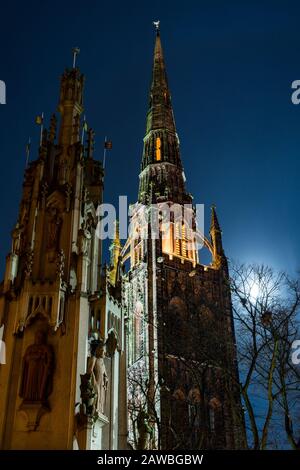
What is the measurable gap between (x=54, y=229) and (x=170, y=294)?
43.9 m

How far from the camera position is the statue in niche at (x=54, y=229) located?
44.8 feet

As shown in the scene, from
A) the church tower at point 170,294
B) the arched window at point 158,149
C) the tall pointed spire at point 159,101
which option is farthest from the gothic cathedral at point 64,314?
the tall pointed spire at point 159,101

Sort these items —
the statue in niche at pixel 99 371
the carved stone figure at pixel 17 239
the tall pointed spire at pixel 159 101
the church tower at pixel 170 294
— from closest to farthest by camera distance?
1. the statue in niche at pixel 99 371
2. the carved stone figure at pixel 17 239
3. the church tower at pixel 170 294
4. the tall pointed spire at pixel 159 101

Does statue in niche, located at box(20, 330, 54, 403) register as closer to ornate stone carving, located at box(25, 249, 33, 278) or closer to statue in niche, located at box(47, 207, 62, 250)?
ornate stone carving, located at box(25, 249, 33, 278)

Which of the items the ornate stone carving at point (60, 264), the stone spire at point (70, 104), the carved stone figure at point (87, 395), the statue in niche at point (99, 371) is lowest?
the carved stone figure at point (87, 395)

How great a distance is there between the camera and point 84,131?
17219 millimetres

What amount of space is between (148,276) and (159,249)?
3.91m

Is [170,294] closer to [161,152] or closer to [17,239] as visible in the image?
[161,152]

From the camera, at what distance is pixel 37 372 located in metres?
11.6

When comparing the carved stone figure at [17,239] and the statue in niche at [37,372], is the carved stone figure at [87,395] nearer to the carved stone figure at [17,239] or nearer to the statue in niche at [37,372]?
the statue in niche at [37,372]

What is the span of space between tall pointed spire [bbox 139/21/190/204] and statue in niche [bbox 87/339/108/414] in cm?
5428

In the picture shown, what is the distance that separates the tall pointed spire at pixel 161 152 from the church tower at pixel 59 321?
5166 centimetres
